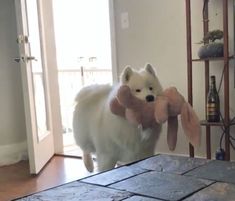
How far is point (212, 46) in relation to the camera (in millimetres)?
2463

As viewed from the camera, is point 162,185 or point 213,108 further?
point 213,108

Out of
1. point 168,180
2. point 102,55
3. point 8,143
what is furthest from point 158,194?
point 102,55

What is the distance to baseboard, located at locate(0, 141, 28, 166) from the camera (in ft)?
11.4

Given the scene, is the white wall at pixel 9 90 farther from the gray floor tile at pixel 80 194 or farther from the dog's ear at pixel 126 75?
the gray floor tile at pixel 80 194

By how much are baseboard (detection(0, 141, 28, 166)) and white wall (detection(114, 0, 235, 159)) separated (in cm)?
130

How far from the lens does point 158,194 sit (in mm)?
1100

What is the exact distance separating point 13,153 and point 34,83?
878mm

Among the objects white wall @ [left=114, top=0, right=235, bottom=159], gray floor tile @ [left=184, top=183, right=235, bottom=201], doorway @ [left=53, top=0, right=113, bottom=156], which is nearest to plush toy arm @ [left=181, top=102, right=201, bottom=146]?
gray floor tile @ [left=184, top=183, right=235, bottom=201]

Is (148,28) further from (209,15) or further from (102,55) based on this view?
(102,55)

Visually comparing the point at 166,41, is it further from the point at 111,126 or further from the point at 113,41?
the point at 111,126

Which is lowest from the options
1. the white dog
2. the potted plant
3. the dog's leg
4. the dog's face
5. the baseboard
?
the baseboard

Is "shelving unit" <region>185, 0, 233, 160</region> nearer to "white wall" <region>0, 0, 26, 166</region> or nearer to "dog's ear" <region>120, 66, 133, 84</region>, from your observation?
"dog's ear" <region>120, 66, 133, 84</region>

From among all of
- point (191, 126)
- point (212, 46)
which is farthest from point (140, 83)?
point (212, 46)

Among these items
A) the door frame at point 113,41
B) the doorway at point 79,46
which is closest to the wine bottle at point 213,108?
the door frame at point 113,41
